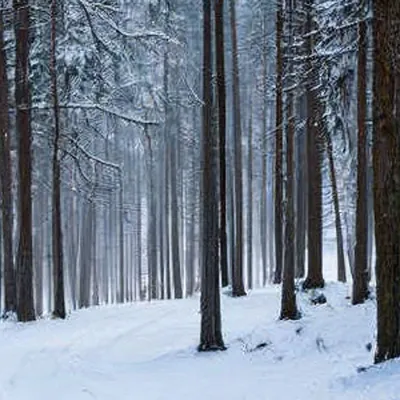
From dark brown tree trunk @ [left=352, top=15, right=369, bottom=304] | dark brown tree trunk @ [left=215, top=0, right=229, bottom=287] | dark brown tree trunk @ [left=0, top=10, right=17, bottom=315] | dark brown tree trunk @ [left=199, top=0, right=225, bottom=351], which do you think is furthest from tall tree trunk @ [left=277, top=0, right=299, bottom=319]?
dark brown tree trunk @ [left=0, top=10, right=17, bottom=315]

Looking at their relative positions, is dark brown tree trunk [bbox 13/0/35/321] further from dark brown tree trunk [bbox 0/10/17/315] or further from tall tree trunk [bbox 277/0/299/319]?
tall tree trunk [bbox 277/0/299/319]

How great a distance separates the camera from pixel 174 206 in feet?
102

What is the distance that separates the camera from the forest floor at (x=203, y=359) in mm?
8688

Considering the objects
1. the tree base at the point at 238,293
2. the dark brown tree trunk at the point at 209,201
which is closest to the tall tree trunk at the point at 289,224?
the dark brown tree trunk at the point at 209,201

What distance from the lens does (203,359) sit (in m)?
11.1

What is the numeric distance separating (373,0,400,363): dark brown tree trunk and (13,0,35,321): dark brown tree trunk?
384 inches

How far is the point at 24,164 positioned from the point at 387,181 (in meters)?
10.1

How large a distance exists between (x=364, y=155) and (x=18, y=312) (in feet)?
26.8

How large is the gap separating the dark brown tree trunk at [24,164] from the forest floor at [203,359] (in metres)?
0.64

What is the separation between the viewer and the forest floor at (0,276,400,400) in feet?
28.5

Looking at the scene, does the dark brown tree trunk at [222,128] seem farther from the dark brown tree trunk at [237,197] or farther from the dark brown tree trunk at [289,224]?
the dark brown tree trunk at [289,224]

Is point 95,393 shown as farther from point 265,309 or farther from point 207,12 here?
point 265,309

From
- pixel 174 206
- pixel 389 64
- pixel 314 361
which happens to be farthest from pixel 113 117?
pixel 174 206

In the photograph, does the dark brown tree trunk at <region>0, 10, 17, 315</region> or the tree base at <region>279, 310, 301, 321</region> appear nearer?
the tree base at <region>279, 310, 301, 321</region>
